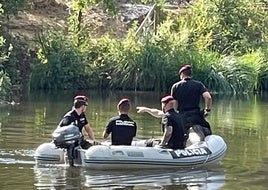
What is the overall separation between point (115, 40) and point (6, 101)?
37.7ft

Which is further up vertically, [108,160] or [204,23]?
[204,23]

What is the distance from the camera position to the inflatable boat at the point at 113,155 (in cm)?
1459

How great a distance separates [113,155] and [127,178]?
2.55 feet

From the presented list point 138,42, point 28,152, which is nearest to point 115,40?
point 138,42

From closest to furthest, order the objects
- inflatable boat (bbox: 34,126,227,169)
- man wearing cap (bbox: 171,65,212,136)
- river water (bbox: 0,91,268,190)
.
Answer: river water (bbox: 0,91,268,190), inflatable boat (bbox: 34,126,227,169), man wearing cap (bbox: 171,65,212,136)

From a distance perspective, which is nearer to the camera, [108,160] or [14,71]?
[108,160]

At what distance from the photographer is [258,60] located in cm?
4272

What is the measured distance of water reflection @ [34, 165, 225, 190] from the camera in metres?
13.3

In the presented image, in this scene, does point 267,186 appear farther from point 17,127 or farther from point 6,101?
point 6,101

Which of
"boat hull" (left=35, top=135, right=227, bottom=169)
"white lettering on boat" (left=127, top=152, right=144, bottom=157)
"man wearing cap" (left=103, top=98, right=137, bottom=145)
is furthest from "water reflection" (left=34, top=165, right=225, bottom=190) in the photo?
"man wearing cap" (left=103, top=98, right=137, bottom=145)

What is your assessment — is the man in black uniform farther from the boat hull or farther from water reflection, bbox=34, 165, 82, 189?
water reflection, bbox=34, 165, 82, 189

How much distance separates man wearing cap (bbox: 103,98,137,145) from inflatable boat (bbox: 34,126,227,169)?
0.25 metres

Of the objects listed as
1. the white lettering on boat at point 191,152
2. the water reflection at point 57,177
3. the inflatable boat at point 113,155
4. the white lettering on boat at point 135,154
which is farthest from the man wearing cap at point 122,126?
the water reflection at point 57,177

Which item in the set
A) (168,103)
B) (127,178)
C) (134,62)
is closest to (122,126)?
(168,103)
